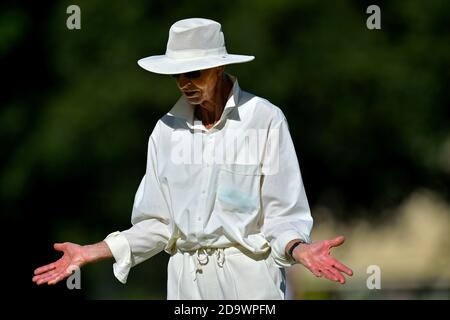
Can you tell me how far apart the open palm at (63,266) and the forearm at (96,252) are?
0.08 ft

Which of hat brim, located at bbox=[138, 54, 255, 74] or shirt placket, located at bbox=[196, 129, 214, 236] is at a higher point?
hat brim, located at bbox=[138, 54, 255, 74]

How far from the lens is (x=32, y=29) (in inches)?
558

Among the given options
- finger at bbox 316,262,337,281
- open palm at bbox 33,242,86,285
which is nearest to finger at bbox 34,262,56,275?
open palm at bbox 33,242,86,285

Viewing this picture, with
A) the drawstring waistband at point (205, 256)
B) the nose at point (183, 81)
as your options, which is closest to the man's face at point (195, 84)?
the nose at point (183, 81)

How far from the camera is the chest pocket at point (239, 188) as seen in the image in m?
6.34

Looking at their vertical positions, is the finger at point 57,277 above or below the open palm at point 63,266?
below

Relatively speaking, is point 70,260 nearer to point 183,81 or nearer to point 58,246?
point 58,246

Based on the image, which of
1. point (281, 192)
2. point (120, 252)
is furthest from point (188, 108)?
point (120, 252)

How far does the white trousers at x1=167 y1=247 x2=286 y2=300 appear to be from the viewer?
6.38 meters

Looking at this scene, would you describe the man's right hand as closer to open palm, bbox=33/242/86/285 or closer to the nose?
open palm, bbox=33/242/86/285

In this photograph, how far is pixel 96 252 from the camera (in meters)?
6.46

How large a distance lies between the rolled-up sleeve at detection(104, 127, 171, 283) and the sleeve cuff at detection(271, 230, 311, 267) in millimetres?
527

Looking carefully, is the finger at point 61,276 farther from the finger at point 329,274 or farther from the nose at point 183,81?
the finger at point 329,274
